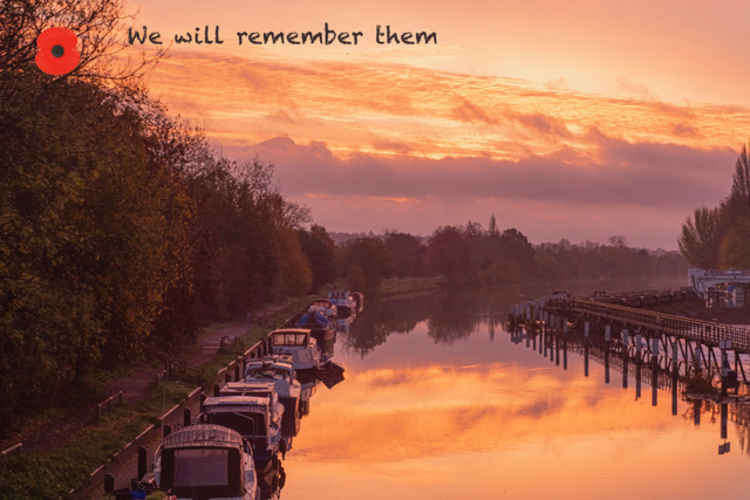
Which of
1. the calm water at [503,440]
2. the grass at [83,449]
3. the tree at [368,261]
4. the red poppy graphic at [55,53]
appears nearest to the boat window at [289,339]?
the calm water at [503,440]

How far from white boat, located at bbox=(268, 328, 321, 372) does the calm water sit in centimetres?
232

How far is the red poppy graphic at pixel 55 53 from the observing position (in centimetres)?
2455

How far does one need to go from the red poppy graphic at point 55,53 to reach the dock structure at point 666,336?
39.6 m

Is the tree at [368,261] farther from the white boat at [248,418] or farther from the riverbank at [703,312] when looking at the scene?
the white boat at [248,418]

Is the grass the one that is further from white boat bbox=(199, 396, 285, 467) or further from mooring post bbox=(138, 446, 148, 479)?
white boat bbox=(199, 396, 285, 467)

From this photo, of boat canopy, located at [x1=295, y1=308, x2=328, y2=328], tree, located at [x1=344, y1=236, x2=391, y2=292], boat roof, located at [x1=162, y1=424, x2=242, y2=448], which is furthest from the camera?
tree, located at [x1=344, y1=236, x2=391, y2=292]

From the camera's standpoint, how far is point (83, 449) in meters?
30.0

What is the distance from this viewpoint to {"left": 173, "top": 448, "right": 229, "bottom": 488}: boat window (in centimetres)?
2475

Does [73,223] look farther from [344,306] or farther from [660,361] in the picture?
[344,306]

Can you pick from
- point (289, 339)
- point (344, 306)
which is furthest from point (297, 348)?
point (344, 306)

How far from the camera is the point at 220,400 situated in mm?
32875

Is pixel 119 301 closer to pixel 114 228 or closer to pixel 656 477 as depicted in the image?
pixel 114 228

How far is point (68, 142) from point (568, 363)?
2289 inches

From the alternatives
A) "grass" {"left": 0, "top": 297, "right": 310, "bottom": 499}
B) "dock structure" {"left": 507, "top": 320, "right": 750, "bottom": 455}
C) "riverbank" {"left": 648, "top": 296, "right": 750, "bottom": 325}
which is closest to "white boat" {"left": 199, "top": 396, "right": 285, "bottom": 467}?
"grass" {"left": 0, "top": 297, "right": 310, "bottom": 499}
